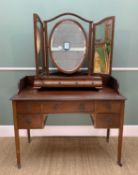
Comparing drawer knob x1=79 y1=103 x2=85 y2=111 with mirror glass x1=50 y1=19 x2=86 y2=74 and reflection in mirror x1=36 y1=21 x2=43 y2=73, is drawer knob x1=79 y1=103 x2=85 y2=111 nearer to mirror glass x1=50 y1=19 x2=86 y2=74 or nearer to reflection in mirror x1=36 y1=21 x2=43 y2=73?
mirror glass x1=50 y1=19 x2=86 y2=74

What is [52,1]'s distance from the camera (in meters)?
2.04

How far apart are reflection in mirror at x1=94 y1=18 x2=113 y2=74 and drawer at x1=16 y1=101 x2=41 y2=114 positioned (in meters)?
0.77

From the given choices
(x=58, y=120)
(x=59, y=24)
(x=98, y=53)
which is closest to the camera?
(x=59, y=24)

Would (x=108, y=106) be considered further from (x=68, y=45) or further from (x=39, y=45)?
(x=39, y=45)

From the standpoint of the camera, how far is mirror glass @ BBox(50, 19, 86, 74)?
1822 mm

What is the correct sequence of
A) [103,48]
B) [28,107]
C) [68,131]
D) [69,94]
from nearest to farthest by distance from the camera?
1. [28,107]
2. [69,94]
3. [103,48]
4. [68,131]

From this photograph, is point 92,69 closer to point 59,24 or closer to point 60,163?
point 59,24

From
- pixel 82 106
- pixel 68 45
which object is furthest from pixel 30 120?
pixel 68 45

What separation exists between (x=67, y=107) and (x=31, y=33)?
98cm

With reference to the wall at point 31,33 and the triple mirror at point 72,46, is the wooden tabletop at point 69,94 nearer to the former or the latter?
the triple mirror at point 72,46

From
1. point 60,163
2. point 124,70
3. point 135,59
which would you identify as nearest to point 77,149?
point 60,163

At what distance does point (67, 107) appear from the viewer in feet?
5.54

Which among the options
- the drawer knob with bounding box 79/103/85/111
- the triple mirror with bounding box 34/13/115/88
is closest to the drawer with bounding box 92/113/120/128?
the drawer knob with bounding box 79/103/85/111

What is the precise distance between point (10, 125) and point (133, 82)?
1603mm
